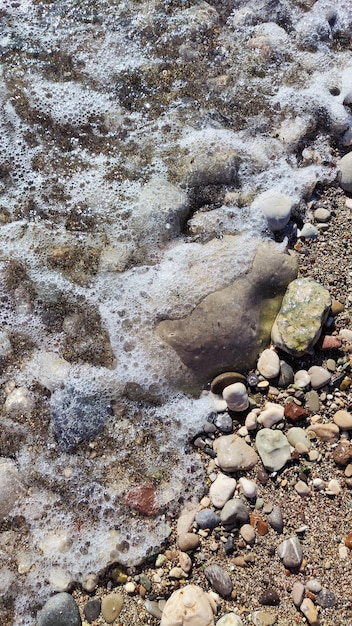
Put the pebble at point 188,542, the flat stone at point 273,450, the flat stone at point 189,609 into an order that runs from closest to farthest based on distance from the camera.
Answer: the flat stone at point 189,609, the pebble at point 188,542, the flat stone at point 273,450

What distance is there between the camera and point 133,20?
4172 millimetres

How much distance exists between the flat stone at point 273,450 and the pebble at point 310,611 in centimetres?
66

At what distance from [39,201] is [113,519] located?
7.13 ft

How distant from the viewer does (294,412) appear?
2943mm

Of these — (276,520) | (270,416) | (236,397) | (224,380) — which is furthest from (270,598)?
(224,380)

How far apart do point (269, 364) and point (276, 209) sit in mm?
1040

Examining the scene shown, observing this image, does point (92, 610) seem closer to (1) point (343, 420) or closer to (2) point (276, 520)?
(2) point (276, 520)

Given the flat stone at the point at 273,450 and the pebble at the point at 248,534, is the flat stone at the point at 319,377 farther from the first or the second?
the pebble at the point at 248,534

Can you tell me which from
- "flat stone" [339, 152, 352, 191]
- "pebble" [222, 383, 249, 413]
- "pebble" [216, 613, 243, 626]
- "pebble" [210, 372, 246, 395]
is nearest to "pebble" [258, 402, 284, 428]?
"pebble" [222, 383, 249, 413]

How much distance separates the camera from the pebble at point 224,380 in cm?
303

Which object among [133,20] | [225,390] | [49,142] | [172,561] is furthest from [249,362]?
[133,20]

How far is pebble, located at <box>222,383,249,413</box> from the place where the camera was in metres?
2.98

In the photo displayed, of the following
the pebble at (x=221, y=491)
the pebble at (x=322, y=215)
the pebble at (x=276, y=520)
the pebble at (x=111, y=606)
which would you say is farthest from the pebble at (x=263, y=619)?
the pebble at (x=322, y=215)

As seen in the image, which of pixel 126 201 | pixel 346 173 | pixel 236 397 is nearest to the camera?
pixel 236 397
